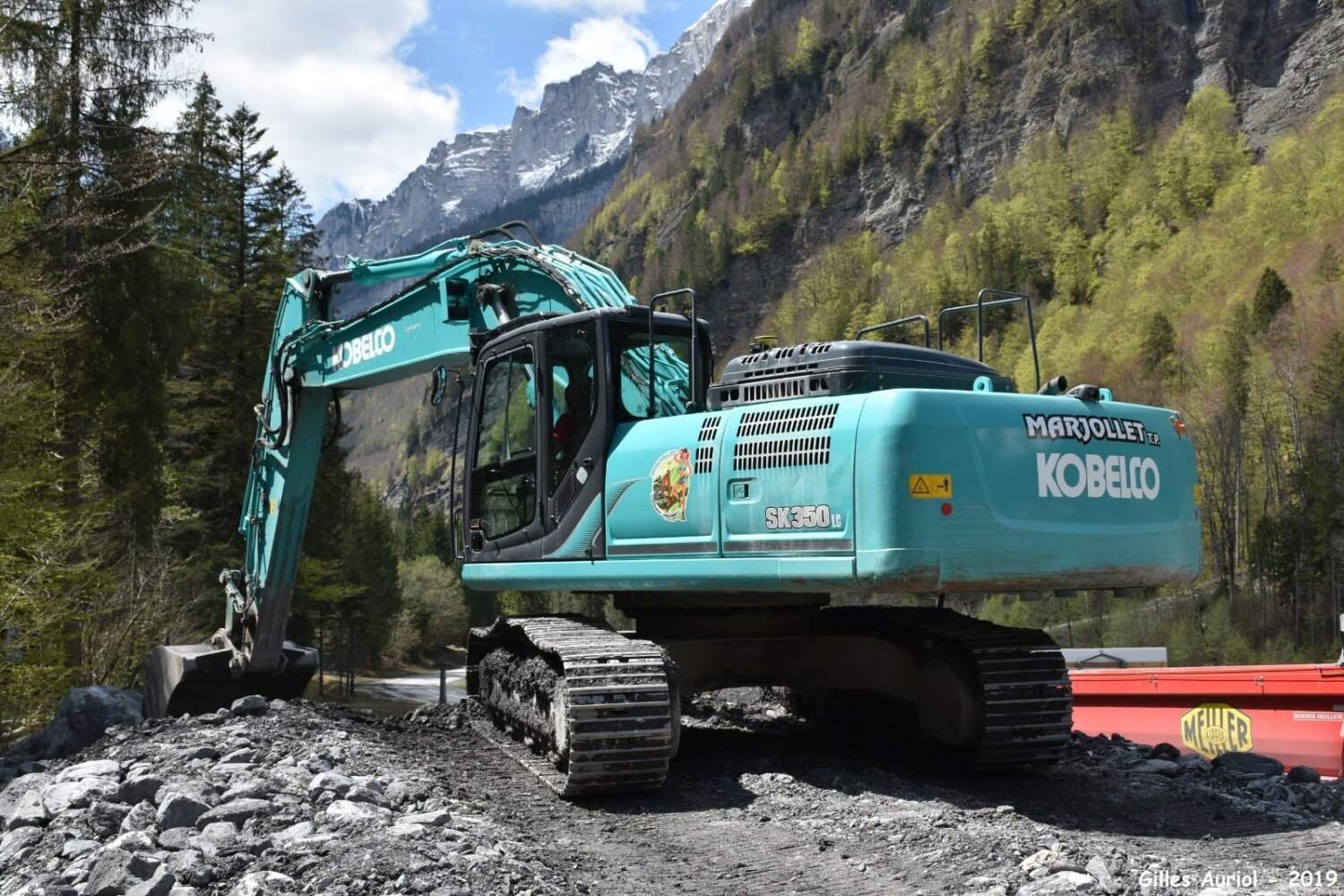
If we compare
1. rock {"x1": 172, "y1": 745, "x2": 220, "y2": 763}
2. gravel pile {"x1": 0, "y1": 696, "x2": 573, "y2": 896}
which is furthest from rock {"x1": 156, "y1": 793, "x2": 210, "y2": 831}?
rock {"x1": 172, "y1": 745, "x2": 220, "y2": 763}

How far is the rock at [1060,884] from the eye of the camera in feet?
15.9

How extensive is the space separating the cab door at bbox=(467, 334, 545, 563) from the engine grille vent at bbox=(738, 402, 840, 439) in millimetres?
1862

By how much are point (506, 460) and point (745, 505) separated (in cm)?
249

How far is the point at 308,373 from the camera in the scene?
36.4 feet

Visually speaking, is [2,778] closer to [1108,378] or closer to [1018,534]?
[1018,534]

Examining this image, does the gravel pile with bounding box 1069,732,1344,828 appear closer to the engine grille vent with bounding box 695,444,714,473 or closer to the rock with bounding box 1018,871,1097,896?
the rock with bounding box 1018,871,1097,896

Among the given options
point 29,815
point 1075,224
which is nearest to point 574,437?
point 29,815

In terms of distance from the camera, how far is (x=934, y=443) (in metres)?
6.24

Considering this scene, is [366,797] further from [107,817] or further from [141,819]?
[107,817]

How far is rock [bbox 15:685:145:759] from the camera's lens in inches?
411

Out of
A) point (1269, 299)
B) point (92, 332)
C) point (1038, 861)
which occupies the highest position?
point (1269, 299)

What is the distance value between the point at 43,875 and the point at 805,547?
155 inches

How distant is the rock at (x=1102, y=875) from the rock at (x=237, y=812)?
3.88 metres

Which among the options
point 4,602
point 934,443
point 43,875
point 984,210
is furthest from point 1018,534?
point 984,210
